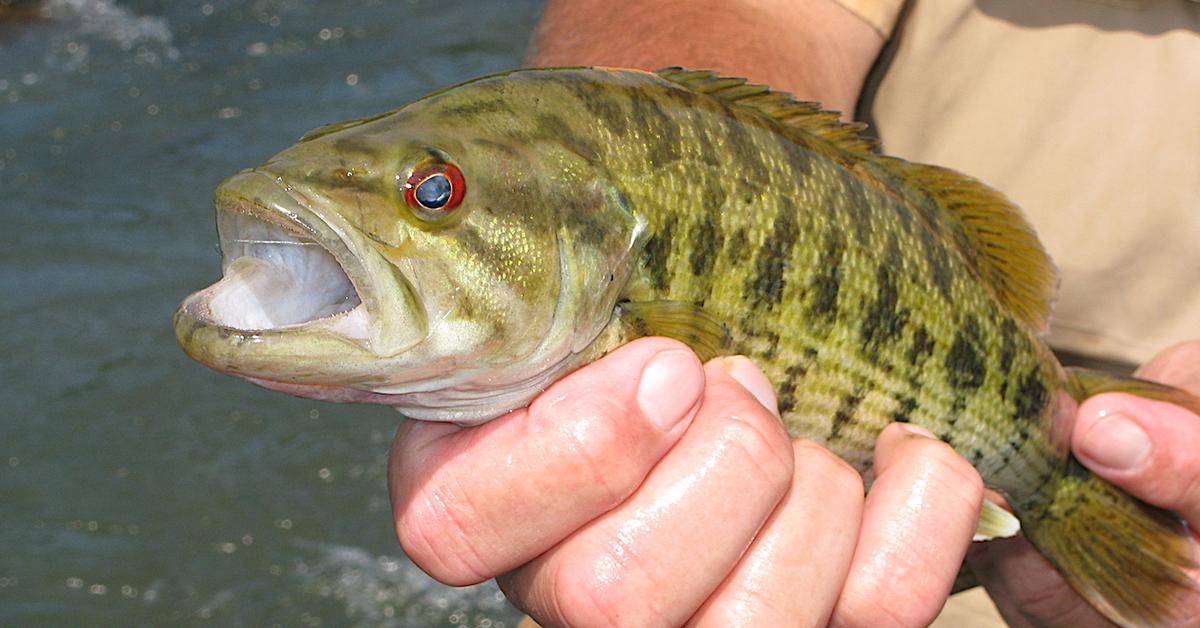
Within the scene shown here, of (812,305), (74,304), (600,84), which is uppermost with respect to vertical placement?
(600,84)

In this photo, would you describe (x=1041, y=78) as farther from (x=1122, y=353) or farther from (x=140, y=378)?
(x=140, y=378)

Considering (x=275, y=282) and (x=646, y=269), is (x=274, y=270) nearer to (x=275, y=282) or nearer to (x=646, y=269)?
(x=275, y=282)

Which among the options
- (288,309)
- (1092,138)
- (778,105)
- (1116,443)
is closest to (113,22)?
(1092,138)

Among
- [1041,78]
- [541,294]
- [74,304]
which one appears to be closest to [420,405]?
[541,294]

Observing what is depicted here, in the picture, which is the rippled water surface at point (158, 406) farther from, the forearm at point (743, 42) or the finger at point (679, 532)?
the finger at point (679, 532)

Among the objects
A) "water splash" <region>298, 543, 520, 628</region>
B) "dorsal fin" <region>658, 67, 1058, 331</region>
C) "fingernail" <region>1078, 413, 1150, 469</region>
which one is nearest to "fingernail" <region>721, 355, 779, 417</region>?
"dorsal fin" <region>658, 67, 1058, 331</region>
